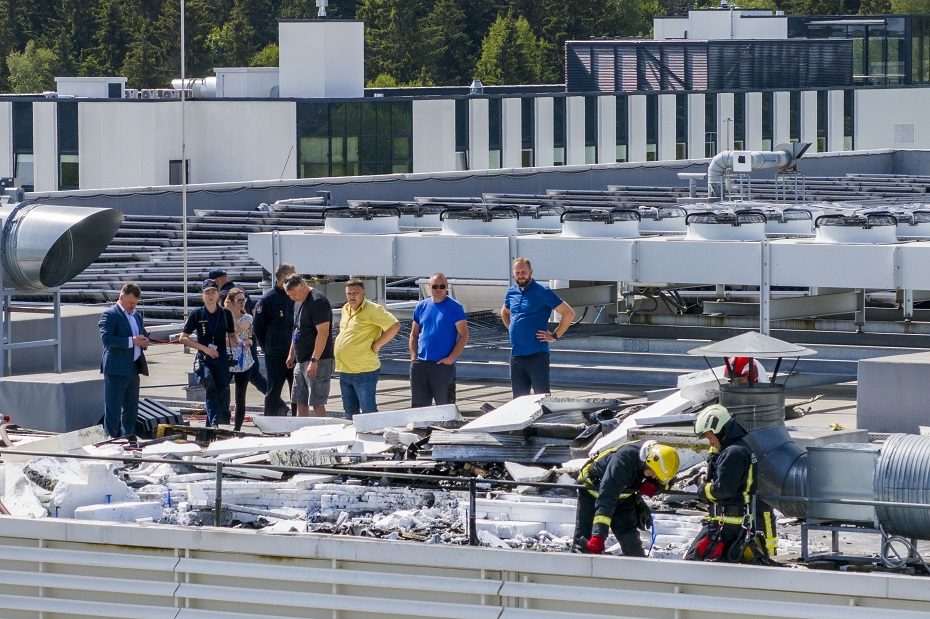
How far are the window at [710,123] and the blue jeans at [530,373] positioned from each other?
52.2 m

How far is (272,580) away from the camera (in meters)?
10.9

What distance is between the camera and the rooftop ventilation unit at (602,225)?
65.9 feet

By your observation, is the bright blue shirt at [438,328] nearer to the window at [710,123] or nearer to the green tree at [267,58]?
the window at [710,123]

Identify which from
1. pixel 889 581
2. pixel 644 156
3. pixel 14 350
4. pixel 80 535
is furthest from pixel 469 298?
pixel 644 156

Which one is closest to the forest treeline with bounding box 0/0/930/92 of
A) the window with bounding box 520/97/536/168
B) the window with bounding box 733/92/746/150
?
the window with bounding box 733/92/746/150


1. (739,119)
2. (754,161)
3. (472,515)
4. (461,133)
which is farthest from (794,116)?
(472,515)

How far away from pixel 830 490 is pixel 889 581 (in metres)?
1.23

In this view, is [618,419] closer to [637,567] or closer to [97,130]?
[637,567]

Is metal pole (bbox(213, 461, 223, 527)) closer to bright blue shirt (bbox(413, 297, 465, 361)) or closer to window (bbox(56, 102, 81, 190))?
bright blue shirt (bbox(413, 297, 465, 361))

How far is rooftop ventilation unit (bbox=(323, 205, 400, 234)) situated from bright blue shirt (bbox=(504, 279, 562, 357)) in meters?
6.20

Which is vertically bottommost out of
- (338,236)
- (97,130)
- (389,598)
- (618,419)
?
(389,598)

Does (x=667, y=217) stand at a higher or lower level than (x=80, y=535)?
higher

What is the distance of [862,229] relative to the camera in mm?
18859

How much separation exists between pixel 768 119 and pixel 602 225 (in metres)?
48.3
